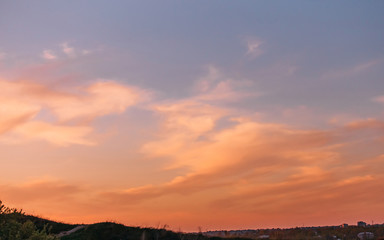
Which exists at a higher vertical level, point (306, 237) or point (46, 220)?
point (46, 220)

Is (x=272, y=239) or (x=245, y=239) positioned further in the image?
(x=245, y=239)

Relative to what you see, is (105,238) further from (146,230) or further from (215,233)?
(215,233)

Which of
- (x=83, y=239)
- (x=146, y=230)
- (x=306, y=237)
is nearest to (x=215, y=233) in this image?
(x=146, y=230)

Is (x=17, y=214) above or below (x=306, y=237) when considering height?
above

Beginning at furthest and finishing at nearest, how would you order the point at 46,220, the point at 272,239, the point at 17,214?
the point at 46,220
the point at 17,214
the point at 272,239

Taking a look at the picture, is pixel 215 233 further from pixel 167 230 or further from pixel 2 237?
pixel 2 237

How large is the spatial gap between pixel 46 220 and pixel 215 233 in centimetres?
2170

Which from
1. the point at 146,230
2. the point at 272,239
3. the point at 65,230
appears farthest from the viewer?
the point at 65,230

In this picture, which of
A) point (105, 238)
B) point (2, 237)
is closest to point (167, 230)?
point (105, 238)

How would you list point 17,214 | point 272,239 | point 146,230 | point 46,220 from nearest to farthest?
point 272,239
point 146,230
point 17,214
point 46,220

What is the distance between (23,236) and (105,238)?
552 centimetres

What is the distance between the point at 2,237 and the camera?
103 feet

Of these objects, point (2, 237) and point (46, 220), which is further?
point (46, 220)

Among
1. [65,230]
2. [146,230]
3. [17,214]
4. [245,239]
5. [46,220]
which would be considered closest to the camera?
[245,239]
